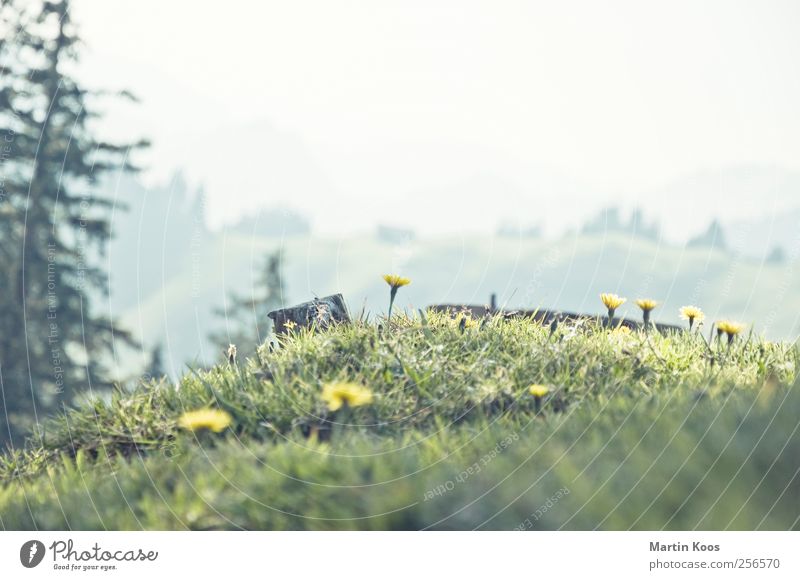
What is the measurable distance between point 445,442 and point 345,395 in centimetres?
45

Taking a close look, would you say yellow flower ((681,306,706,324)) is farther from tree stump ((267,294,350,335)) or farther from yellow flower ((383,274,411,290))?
tree stump ((267,294,350,335))

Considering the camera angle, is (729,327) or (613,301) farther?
(613,301)

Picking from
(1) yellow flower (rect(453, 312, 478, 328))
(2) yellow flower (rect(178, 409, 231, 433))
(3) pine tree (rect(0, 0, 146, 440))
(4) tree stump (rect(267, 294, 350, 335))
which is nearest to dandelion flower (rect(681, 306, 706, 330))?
(1) yellow flower (rect(453, 312, 478, 328))

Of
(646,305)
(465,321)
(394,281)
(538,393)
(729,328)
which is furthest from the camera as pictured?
(465,321)

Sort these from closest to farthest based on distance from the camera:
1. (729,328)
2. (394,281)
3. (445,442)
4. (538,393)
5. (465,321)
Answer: (445,442), (538,393), (729,328), (394,281), (465,321)

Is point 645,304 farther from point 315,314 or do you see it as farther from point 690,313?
point 315,314

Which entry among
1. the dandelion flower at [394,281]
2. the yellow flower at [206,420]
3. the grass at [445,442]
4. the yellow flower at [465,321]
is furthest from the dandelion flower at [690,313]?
the yellow flower at [206,420]

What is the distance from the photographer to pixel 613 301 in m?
4.32

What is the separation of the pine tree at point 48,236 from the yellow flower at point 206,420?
24.8ft

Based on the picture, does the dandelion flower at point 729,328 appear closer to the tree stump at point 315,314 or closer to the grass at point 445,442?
the grass at point 445,442

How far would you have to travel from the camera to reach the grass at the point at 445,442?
2.78 metres

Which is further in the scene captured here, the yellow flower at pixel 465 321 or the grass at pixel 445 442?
the yellow flower at pixel 465 321

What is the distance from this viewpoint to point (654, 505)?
2746mm

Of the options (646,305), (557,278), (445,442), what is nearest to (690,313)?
(646,305)
